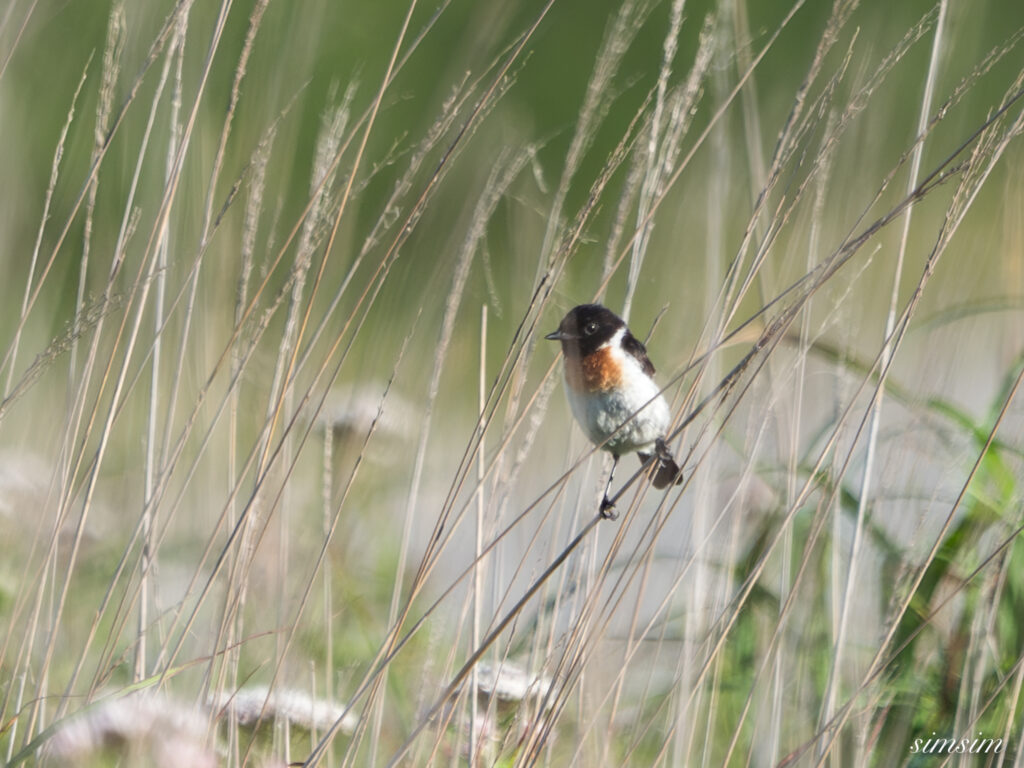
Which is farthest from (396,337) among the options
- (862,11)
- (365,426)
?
(862,11)

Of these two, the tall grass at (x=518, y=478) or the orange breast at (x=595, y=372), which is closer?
the tall grass at (x=518, y=478)

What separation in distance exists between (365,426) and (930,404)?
3.89ft

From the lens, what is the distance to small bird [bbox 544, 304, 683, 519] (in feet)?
6.52

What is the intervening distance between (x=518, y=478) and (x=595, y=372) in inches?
12.3

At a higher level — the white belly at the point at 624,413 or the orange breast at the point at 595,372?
the orange breast at the point at 595,372

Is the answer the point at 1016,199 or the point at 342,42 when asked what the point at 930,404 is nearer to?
the point at 1016,199

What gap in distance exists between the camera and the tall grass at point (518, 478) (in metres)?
1.43

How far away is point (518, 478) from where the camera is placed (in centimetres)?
228

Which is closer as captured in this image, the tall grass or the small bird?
the tall grass

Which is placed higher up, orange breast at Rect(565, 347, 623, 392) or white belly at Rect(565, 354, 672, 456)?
orange breast at Rect(565, 347, 623, 392)

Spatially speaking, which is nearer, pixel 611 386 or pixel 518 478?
pixel 611 386

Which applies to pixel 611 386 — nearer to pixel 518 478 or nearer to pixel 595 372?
pixel 595 372

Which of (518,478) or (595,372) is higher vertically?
(595,372)

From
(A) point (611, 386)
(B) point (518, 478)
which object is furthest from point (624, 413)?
(B) point (518, 478)
